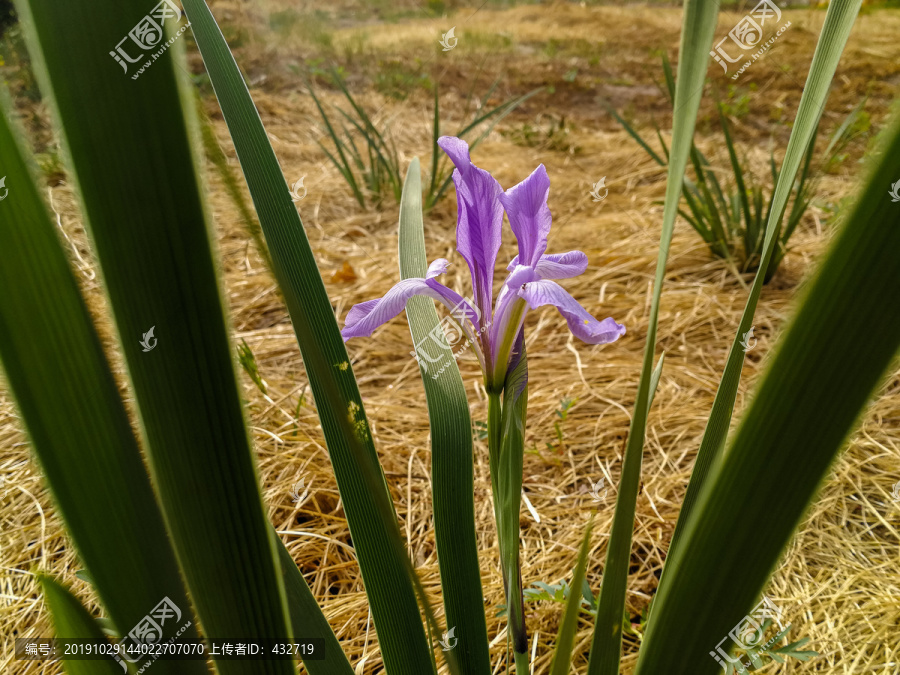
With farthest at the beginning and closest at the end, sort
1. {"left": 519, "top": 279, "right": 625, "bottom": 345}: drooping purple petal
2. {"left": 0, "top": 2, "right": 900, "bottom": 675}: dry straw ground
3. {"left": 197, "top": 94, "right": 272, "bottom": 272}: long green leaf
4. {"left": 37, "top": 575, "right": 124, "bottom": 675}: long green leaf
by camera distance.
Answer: {"left": 0, "top": 2, "right": 900, "bottom": 675}: dry straw ground
{"left": 519, "top": 279, "right": 625, "bottom": 345}: drooping purple petal
{"left": 37, "top": 575, "right": 124, "bottom": 675}: long green leaf
{"left": 197, "top": 94, "right": 272, "bottom": 272}: long green leaf

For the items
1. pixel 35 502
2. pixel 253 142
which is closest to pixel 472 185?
pixel 253 142

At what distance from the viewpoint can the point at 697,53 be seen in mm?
320

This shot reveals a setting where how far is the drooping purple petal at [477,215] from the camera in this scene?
44 centimetres

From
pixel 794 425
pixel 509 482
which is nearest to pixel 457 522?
pixel 509 482

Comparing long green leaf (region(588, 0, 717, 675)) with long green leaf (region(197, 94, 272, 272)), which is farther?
long green leaf (region(588, 0, 717, 675))

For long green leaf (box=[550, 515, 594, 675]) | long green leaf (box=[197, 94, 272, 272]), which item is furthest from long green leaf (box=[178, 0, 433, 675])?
long green leaf (box=[197, 94, 272, 272])

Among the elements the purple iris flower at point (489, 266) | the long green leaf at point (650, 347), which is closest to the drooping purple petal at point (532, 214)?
the purple iris flower at point (489, 266)

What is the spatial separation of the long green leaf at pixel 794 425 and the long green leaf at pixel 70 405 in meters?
0.24

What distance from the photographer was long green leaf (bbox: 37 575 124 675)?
270 mm

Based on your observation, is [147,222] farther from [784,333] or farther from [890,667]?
[890,667]

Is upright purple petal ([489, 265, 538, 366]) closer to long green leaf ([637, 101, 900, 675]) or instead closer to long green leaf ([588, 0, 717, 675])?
long green leaf ([588, 0, 717, 675])

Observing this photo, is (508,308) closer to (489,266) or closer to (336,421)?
(489,266)

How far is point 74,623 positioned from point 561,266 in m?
0.40

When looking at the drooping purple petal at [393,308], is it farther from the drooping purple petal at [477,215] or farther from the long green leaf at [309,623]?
the long green leaf at [309,623]
